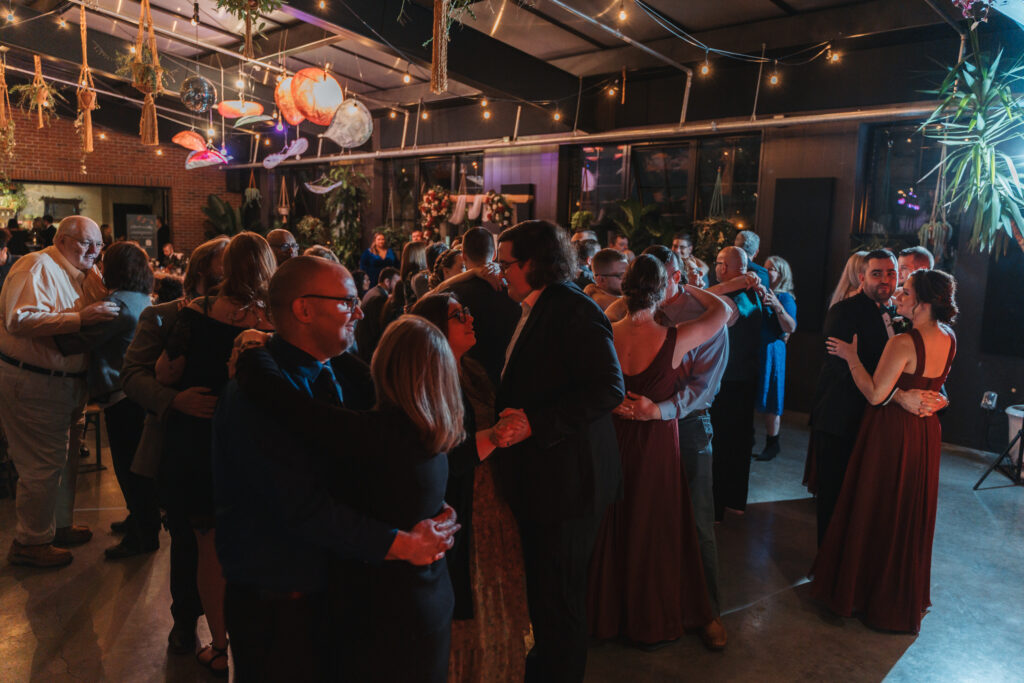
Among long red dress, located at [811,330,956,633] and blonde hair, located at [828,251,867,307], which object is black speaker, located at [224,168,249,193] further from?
long red dress, located at [811,330,956,633]

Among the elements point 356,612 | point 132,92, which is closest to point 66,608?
point 356,612

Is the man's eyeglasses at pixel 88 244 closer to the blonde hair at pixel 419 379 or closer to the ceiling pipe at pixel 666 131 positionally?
the blonde hair at pixel 419 379

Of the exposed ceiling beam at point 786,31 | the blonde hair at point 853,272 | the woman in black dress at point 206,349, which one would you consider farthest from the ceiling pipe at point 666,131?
the woman in black dress at point 206,349

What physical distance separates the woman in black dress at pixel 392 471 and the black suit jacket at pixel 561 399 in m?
0.67

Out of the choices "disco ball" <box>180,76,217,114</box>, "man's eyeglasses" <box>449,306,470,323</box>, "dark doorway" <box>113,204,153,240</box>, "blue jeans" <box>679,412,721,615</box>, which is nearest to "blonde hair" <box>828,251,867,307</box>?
"blue jeans" <box>679,412,721,615</box>

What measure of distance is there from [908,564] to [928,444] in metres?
0.53

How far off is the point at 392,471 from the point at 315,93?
4174 mm

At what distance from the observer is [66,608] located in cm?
300

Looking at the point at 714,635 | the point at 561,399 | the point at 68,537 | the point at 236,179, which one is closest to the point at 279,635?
the point at 561,399

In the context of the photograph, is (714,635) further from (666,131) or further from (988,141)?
(666,131)

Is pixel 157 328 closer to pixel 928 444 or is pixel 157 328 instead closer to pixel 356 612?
pixel 356 612

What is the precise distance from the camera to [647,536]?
2.73 metres

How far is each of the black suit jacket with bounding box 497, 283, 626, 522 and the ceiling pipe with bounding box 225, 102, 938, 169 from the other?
17.8 ft

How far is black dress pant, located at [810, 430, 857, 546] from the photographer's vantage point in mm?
3303
